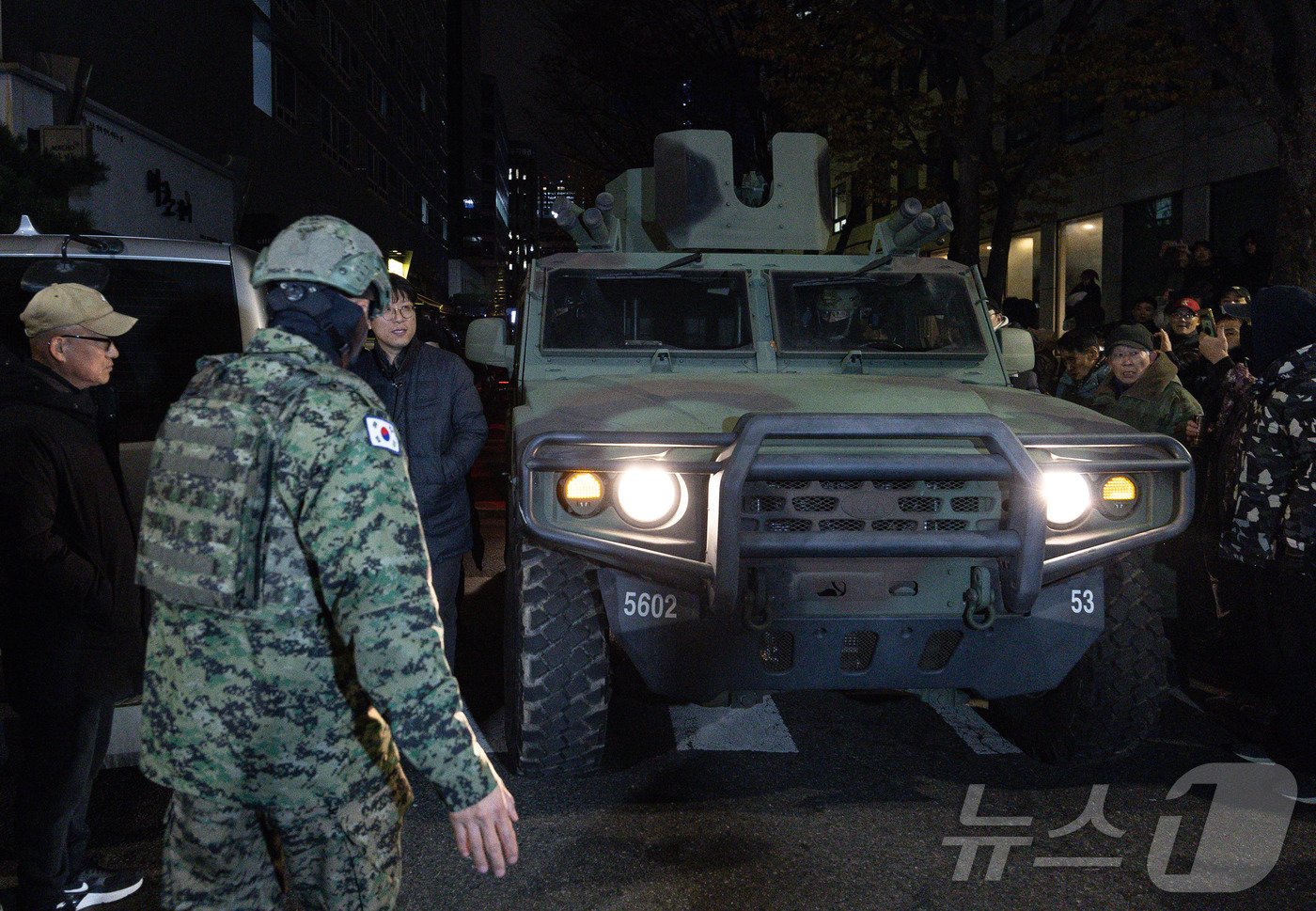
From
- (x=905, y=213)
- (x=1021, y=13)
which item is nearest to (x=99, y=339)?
(x=905, y=213)

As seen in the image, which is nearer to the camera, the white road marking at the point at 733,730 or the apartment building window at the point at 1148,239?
the white road marking at the point at 733,730

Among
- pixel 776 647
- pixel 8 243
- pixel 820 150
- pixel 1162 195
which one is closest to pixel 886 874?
pixel 776 647

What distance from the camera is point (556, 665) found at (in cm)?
383

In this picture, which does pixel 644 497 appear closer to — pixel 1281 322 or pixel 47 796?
pixel 47 796

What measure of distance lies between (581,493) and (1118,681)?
6.64 ft

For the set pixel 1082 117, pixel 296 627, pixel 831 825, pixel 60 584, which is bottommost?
pixel 831 825

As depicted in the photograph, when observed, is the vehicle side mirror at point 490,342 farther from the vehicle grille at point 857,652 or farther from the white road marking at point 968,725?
the white road marking at point 968,725

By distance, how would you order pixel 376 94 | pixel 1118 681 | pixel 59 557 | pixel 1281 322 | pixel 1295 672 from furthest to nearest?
1. pixel 376 94
2. pixel 1281 322
3. pixel 1295 672
4. pixel 1118 681
5. pixel 59 557

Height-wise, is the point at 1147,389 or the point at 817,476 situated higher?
the point at 1147,389

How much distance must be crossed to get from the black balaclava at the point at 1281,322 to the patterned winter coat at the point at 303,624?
3743 mm

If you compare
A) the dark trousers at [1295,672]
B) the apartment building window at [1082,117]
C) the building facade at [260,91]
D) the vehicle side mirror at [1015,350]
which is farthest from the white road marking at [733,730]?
the apartment building window at [1082,117]

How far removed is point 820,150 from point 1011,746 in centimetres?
346

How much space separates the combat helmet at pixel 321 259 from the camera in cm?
194

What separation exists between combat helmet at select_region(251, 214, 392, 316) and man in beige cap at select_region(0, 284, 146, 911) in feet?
4.59
